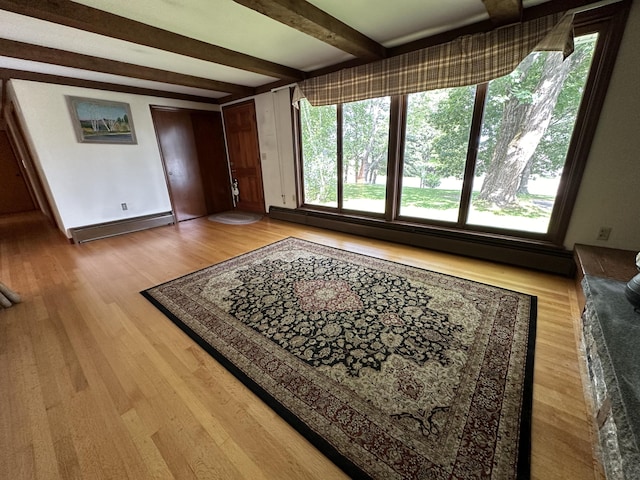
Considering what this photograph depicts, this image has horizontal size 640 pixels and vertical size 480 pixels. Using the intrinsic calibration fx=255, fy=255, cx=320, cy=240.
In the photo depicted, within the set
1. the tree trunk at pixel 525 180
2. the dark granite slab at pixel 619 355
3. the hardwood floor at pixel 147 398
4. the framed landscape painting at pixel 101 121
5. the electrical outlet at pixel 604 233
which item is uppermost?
the framed landscape painting at pixel 101 121

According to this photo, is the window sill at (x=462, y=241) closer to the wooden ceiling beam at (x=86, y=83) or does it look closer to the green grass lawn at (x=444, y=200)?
the green grass lawn at (x=444, y=200)

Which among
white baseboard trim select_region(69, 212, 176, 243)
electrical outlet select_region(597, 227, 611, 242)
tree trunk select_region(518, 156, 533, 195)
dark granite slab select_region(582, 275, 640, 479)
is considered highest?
tree trunk select_region(518, 156, 533, 195)

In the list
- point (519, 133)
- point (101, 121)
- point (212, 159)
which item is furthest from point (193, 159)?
point (519, 133)

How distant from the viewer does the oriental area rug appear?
1.10m

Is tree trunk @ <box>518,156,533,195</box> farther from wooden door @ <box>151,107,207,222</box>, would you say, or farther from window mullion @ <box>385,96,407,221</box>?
wooden door @ <box>151,107,207,222</box>

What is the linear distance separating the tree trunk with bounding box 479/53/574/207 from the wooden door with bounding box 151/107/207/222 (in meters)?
4.91

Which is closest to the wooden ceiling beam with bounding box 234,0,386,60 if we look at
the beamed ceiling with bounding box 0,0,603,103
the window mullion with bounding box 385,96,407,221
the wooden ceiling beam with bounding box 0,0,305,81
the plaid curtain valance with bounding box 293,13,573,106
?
the beamed ceiling with bounding box 0,0,603,103

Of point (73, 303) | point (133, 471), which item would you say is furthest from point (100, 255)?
point (133, 471)

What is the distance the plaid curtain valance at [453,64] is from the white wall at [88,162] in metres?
3.08

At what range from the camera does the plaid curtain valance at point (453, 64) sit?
6.75 feet

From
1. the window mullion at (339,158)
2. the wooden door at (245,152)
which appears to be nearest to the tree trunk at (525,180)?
the window mullion at (339,158)

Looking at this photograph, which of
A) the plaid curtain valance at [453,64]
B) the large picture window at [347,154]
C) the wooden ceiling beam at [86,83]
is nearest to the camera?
the plaid curtain valance at [453,64]

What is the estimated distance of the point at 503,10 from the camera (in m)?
2.01

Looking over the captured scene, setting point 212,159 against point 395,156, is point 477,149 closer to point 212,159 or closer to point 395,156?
point 395,156
